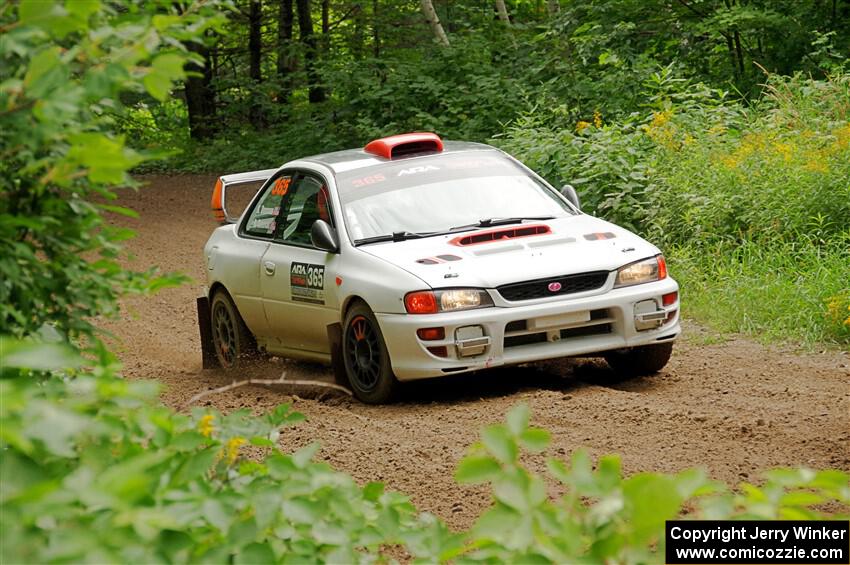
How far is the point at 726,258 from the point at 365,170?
4.04 meters

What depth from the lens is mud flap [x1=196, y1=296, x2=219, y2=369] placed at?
11.0 m

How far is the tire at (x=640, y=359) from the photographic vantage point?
8.88 meters

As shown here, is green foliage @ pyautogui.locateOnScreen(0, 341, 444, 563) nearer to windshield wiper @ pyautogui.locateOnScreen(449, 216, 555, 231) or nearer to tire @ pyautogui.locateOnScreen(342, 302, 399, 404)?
tire @ pyautogui.locateOnScreen(342, 302, 399, 404)

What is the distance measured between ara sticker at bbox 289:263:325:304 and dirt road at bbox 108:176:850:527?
687 mm

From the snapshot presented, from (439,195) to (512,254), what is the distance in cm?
115

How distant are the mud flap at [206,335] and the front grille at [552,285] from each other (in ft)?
12.0

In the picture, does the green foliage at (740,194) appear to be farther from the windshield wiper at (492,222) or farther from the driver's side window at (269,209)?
the driver's side window at (269,209)

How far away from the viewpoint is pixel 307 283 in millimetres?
9289

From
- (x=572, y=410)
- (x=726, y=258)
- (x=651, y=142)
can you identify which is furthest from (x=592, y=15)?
(x=572, y=410)

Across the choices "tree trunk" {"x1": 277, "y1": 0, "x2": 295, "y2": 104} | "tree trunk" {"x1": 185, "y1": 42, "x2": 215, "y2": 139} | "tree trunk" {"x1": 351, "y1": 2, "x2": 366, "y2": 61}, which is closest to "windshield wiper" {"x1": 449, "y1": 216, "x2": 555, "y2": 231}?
"tree trunk" {"x1": 277, "y1": 0, "x2": 295, "y2": 104}

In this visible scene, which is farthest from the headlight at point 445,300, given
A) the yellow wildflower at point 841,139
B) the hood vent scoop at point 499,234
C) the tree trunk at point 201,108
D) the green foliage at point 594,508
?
the tree trunk at point 201,108

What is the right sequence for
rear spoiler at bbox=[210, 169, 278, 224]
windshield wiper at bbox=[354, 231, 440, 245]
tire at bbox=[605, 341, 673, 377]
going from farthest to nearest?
rear spoiler at bbox=[210, 169, 278, 224] < windshield wiper at bbox=[354, 231, 440, 245] < tire at bbox=[605, 341, 673, 377]

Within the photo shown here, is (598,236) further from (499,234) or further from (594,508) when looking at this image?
(594,508)

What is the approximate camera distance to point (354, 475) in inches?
261
